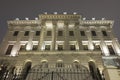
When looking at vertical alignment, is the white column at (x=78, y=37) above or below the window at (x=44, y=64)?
above

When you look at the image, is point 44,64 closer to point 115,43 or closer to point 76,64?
point 76,64

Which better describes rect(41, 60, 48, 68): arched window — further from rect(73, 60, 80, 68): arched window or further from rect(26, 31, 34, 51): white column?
rect(26, 31, 34, 51): white column

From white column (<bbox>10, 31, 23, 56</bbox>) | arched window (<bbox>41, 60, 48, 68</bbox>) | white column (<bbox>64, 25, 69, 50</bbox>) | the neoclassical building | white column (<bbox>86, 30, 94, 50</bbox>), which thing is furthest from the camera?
white column (<bbox>86, 30, 94, 50</bbox>)

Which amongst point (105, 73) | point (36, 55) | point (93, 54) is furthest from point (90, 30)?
point (105, 73)

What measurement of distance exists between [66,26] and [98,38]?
6272 mm

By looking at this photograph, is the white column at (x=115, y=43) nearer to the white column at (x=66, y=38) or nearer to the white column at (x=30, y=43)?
the white column at (x=66, y=38)

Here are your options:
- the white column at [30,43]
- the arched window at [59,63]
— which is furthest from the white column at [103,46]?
the white column at [30,43]

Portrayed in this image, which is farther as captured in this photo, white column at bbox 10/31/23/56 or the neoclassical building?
white column at bbox 10/31/23/56

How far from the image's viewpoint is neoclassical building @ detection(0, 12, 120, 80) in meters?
24.3

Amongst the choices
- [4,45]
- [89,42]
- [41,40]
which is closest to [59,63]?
[41,40]

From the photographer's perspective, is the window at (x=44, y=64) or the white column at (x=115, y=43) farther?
the white column at (x=115, y=43)

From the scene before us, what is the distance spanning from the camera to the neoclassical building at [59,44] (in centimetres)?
2434

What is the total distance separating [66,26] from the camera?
32.0m

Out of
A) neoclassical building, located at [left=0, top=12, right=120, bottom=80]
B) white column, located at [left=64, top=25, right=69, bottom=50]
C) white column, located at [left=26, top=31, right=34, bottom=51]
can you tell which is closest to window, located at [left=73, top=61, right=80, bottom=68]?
neoclassical building, located at [left=0, top=12, right=120, bottom=80]
